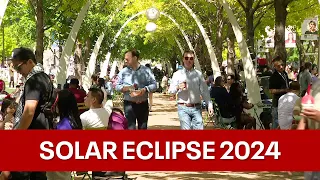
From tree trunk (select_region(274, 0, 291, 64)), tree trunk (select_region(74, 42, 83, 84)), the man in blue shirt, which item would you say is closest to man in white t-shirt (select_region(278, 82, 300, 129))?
the man in blue shirt

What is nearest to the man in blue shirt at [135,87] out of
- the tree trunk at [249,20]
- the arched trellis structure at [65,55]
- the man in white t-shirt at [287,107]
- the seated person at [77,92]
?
the man in white t-shirt at [287,107]

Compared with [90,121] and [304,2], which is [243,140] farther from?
[304,2]

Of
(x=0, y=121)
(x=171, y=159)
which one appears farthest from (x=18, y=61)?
(x=0, y=121)

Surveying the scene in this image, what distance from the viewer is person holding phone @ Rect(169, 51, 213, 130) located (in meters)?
10.5

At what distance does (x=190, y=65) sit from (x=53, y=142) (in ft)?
14.2

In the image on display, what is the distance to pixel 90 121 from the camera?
8547 millimetres

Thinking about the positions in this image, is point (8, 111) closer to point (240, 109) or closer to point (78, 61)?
point (240, 109)

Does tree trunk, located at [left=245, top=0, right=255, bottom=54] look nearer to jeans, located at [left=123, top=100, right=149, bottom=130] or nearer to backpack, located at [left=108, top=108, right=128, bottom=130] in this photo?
jeans, located at [left=123, top=100, right=149, bottom=130]

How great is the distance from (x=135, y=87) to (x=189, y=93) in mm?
849

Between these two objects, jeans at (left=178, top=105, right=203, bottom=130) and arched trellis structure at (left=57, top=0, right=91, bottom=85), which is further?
arched trellis structure at (left=57, top=0, right=91, bottom=85)

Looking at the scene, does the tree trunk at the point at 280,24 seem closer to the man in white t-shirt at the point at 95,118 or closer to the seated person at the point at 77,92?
the seated person at the point at 77,92

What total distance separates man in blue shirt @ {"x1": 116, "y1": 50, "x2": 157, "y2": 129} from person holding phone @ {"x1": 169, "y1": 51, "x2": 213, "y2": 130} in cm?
52

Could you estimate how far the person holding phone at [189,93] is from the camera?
10.5m

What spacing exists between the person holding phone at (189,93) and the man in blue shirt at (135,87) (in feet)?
1.72
